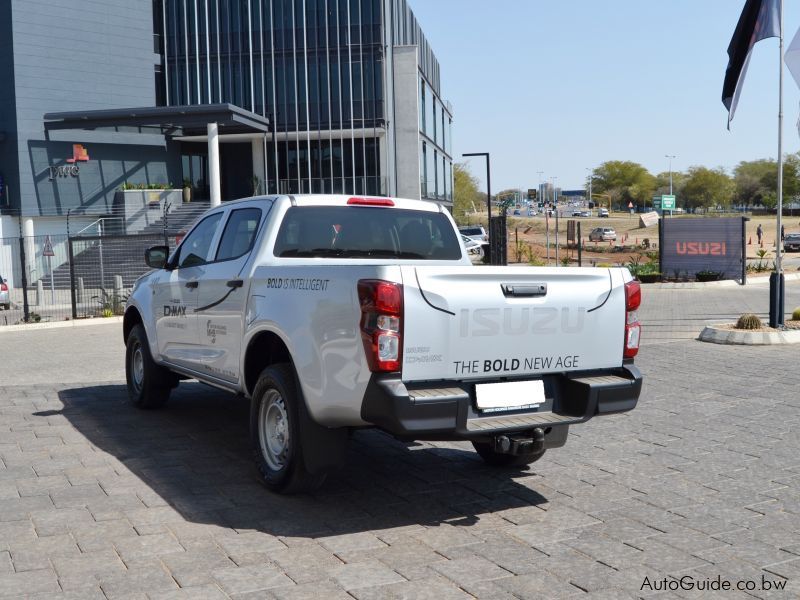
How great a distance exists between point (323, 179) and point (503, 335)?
47.4 metres

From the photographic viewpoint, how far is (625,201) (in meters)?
175

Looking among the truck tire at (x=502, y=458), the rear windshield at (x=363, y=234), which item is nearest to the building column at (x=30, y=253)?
the rear windshield at (x=363, y=234)

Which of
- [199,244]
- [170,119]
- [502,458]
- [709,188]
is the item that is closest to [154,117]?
[170,119]

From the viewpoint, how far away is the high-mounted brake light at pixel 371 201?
687cm

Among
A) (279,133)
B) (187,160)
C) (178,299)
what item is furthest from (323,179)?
(178,299)

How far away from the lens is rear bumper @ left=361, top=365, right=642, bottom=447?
4.79 metres

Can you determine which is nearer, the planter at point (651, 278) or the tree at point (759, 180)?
the planter at point (651, 278)

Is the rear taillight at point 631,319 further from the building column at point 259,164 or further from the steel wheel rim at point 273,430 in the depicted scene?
the building column at point 259,164

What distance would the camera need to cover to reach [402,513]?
215 inches

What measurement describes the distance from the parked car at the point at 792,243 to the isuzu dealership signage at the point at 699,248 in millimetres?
37975

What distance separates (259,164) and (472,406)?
49060 mm

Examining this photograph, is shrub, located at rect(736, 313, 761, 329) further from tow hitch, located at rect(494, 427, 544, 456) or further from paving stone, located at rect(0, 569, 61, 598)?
paving stone, located at rect(0, 569, 61, 598)

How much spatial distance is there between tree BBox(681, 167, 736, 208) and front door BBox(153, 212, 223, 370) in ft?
473

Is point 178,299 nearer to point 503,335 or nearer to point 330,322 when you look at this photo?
point 330,322
